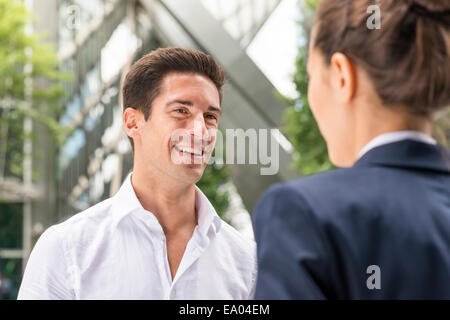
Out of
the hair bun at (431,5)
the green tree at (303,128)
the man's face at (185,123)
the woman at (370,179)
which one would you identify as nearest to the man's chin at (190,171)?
the man's face at (185,123)

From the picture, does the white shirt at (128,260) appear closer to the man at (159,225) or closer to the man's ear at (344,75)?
the man at (159,225)

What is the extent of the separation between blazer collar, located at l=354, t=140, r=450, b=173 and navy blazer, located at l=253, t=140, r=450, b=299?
0.03 m

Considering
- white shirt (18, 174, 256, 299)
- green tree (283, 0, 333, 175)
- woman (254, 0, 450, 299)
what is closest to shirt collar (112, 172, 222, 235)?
white shirt (18, 174, 256, 299)

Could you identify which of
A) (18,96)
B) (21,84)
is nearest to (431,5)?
(21,84)

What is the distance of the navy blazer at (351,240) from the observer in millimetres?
694

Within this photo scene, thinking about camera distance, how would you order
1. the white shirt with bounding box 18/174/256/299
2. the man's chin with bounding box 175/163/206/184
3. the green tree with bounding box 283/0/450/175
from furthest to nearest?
the green tree with bounding box 283/0/450/175, the man's chin with bounding box 175/163/206/184, the white shirt with bounding box 18/174/256/299

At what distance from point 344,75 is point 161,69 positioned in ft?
2.15

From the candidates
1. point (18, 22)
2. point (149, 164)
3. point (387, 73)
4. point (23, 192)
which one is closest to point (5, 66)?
point (18, 22)

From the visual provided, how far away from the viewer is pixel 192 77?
135 centimetres

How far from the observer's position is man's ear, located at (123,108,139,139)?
140 centimetres

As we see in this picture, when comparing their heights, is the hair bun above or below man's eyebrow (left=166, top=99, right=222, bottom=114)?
above

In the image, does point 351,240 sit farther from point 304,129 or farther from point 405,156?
point 304,129

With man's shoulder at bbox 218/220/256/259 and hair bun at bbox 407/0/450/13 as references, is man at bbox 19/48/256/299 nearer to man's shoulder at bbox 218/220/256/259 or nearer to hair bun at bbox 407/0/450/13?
man's shoulder at bbox 218/220/256/259
